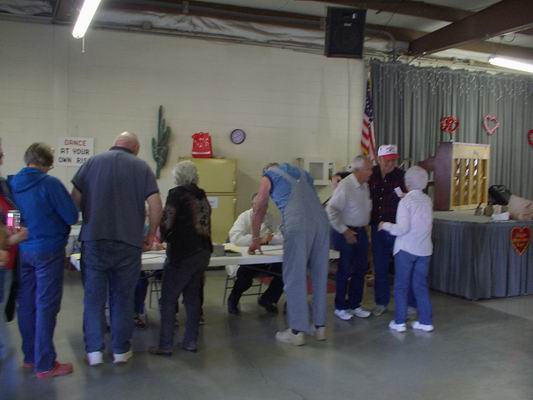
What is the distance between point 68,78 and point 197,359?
4.80 meters

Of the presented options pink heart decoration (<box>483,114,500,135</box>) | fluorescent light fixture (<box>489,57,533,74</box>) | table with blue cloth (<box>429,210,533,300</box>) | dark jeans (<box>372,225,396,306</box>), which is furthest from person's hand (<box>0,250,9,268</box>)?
pink heart decoration (<box>483,114,500,135</box>)

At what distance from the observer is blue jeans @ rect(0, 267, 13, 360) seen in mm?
2146

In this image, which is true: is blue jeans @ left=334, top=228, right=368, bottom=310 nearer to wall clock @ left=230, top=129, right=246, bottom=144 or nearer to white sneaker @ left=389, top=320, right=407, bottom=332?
white sneaker @ left=389, top=320, right=407, bottom=332

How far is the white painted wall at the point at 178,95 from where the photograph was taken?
696 cm

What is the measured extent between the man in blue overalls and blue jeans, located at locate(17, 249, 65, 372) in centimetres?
155

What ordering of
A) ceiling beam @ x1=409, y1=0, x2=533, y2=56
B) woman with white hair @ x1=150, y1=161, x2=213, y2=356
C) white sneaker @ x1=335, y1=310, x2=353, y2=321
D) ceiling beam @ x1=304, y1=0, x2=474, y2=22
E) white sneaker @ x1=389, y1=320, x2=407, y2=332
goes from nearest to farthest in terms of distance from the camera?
woman with white hair @ x1=150, y1=161, x2=213, y2=356
white sneaker @ x1=389, y1=320, x2=407, y2=332
white sneaker @ x1=335, y1=310, x2=353, y2=321
ceiling beam @ x1=409, y1=0, x2=533, y2=56
ceiling beam @ x1=304, y1=0, x2=474, y2=22

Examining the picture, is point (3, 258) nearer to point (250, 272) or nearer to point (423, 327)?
point (250, 272)

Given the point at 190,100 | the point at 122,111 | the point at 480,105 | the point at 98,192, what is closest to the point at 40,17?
the point at 122,111

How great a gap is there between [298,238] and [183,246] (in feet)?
2.88

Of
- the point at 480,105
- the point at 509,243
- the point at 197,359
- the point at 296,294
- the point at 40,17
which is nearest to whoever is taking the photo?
the point at 197,359

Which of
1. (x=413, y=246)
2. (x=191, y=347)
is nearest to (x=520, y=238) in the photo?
(x=413, y=246)

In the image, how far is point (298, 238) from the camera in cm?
404

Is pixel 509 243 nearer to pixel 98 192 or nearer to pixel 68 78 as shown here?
pixel 98 192

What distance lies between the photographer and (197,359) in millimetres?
3783
